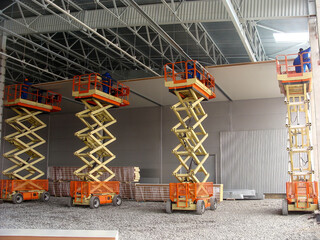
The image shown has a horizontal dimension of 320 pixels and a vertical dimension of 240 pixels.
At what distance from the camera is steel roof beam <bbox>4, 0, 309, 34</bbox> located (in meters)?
16.4

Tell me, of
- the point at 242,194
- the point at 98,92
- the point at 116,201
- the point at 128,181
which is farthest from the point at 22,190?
the point at 242,194

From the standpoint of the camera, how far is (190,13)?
17.4 meters

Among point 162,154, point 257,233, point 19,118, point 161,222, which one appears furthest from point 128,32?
point 257,233

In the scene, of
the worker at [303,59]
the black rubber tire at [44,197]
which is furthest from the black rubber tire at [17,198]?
the worker at [303,59]

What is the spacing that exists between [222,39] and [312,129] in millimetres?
9240

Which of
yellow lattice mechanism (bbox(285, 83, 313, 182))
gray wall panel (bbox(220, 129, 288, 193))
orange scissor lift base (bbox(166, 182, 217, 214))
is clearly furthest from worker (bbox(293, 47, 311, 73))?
gray wall panel (bbox(220, 129, 288, 193))

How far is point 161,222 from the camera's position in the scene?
1401 centimetres

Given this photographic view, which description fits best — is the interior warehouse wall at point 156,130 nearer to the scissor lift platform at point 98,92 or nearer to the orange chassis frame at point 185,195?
the scissor lift platform at point 98,92

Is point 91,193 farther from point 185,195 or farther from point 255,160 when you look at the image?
→ point 255,160

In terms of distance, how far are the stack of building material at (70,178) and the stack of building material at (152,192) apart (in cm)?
167

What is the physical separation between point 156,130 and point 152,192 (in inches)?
333

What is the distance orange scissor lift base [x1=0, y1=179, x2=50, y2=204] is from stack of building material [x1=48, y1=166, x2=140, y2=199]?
4028 millimetres

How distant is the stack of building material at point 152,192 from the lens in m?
24.3

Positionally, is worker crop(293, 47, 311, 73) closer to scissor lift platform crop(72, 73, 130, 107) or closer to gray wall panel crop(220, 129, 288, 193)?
scissor lift platform crop(72, 73, 130, 107)
